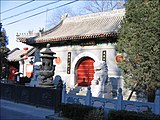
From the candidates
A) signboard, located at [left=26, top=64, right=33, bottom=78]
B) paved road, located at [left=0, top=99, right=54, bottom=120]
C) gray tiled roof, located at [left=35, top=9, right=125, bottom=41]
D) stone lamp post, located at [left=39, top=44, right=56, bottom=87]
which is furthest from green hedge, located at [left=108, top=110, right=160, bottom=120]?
signboard, located at [left=26, top=64, right=33, bottom=78]

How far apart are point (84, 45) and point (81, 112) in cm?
1030

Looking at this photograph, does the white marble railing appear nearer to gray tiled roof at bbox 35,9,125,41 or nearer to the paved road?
the paved road

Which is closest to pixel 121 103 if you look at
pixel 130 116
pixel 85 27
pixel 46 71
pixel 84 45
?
pixel 130 116

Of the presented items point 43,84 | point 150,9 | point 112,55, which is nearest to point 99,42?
point 112,55

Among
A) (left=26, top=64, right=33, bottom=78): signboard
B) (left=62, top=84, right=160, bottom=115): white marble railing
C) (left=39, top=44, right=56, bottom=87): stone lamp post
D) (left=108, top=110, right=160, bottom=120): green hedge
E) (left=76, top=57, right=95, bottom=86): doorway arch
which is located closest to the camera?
(left=108, top=110, right=160, bottom=120): green hedge

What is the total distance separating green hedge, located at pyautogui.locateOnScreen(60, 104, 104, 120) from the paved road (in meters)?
0.93

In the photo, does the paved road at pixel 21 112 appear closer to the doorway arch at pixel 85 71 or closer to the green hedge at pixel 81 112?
the green hedge at pixel 81 112

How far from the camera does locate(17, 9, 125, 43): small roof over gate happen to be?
18.1 meters

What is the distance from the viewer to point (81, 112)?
9.84 m

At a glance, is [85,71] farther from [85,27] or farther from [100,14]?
[100,14]

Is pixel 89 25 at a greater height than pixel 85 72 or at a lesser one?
greater

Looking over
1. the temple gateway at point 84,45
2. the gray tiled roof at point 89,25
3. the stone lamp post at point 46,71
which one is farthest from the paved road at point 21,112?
the gray tiled roof at point 89,25

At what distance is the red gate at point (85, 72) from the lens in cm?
2002

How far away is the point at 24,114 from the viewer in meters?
11.3
